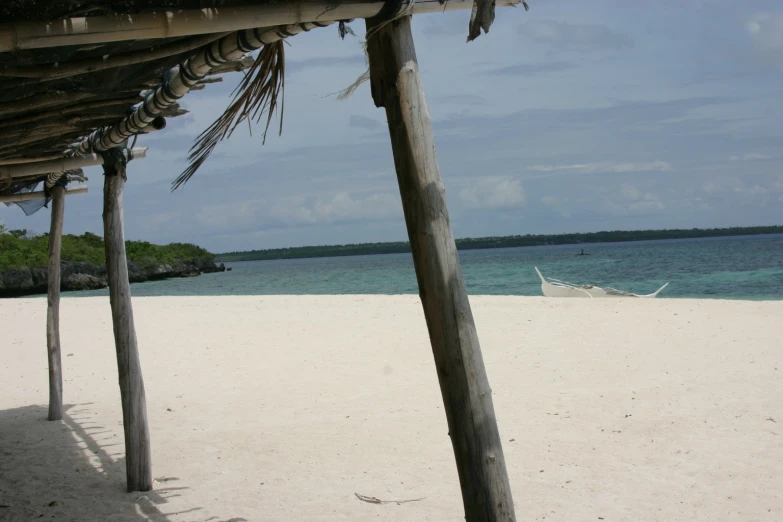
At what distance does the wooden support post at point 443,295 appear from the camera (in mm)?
2367

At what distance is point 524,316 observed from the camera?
11.3m

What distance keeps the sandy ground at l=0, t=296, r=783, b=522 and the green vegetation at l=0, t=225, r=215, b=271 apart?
1752 cm

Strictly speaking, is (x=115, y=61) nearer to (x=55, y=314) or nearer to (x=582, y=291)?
(x=55, y=314)

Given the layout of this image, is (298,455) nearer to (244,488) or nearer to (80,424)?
(244,488)

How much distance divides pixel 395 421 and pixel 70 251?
36.1 meters

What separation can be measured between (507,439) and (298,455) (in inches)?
60.9

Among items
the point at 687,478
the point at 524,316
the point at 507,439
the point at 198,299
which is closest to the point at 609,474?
the point at 687,478

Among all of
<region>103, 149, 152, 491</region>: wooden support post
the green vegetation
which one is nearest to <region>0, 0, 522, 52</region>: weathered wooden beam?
<region>103, 149, 152, 491</region>: wooden support post

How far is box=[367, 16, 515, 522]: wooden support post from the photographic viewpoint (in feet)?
7.77

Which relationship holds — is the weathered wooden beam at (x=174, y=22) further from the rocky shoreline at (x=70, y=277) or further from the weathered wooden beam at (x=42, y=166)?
the rocky shoreline at (x=70, y=277)

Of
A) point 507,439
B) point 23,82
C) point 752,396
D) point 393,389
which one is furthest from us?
point 393,389

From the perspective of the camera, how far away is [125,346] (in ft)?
14.8

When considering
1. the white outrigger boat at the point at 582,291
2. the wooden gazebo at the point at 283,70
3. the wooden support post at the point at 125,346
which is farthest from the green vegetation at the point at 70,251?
the wooden gazebo at the point at 283,70

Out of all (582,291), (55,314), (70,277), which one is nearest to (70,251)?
(70,277)
